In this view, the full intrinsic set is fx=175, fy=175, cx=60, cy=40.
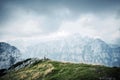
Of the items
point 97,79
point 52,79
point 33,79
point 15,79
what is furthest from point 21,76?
point 97,79

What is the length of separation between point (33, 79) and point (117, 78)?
57350 mm

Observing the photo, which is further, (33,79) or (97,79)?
(33,79)

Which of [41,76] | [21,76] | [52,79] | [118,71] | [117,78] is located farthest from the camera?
[21,76]

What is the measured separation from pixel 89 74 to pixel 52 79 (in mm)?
22701

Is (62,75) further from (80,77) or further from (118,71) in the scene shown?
(118,71)

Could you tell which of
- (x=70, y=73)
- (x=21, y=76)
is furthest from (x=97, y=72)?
(x=21, y=76)

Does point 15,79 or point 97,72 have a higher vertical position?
point 97,72

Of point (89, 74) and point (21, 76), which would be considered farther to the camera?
point (21, 76)

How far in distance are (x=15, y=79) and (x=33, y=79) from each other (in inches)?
982

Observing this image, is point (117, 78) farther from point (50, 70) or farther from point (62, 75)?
point (50, 70)

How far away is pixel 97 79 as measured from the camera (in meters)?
78.9

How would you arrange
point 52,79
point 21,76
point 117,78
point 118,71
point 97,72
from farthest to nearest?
1. point 21,76
2. point 52,79
3. point 97,72
4. point 118,71
5. point 117,78

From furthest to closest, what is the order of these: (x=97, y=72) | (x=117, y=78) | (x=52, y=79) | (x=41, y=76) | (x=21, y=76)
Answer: (x=21, y=76), (x=41, y=76), (x=52, y=79), (x=97, y=72), (x=117, y=78)

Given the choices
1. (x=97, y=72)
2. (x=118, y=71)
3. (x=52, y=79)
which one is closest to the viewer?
(x=118, y=71)
